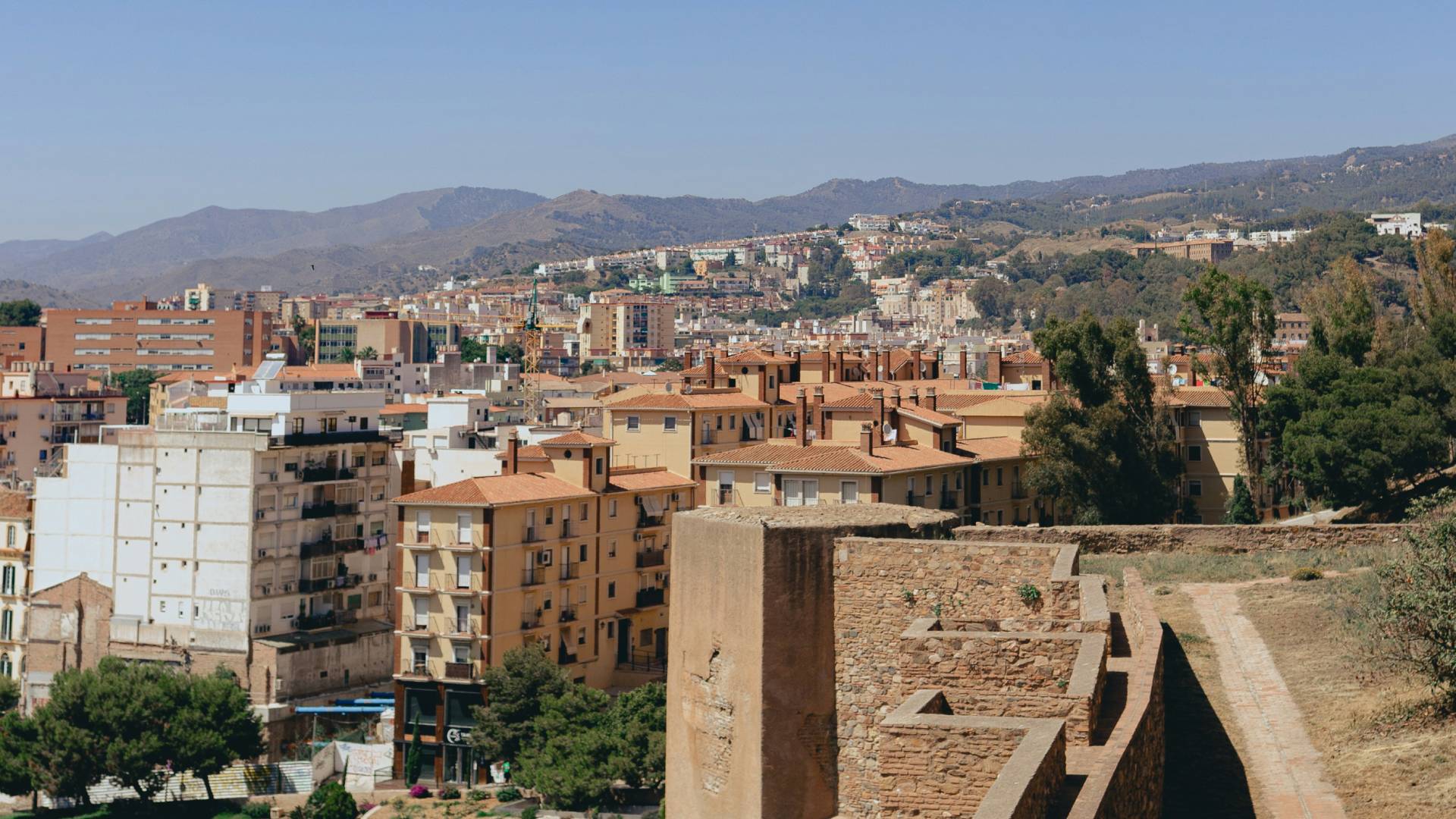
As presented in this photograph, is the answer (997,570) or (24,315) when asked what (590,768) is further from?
(24,315)

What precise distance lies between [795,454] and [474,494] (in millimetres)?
8274

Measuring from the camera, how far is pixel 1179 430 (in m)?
54.1

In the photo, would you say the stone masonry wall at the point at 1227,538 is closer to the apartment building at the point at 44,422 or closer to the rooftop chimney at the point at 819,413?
the rooftop chimney at the point at 819,413

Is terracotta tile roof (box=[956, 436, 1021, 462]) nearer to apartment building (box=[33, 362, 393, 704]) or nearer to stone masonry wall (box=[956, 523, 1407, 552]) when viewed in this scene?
apartment building (box=[33, 362, 393, 704])

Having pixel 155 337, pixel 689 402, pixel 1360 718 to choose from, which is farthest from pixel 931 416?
pixel 155 337

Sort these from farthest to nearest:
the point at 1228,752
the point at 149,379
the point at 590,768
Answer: the point at 149,379, the point at 590,768, the point at 1228,752

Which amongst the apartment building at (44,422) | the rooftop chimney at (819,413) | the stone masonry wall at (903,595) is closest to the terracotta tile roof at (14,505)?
the apartment building at (44,422)

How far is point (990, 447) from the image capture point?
164 ft

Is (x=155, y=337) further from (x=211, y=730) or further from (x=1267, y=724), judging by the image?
(x=1267, y=724)

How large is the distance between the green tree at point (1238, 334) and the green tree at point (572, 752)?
19.4 metres

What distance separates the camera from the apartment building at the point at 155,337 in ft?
551

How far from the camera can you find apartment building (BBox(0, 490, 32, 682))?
178 feet

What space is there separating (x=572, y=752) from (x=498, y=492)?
8.76 meters

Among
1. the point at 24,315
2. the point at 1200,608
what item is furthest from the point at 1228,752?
the point at 24,315
